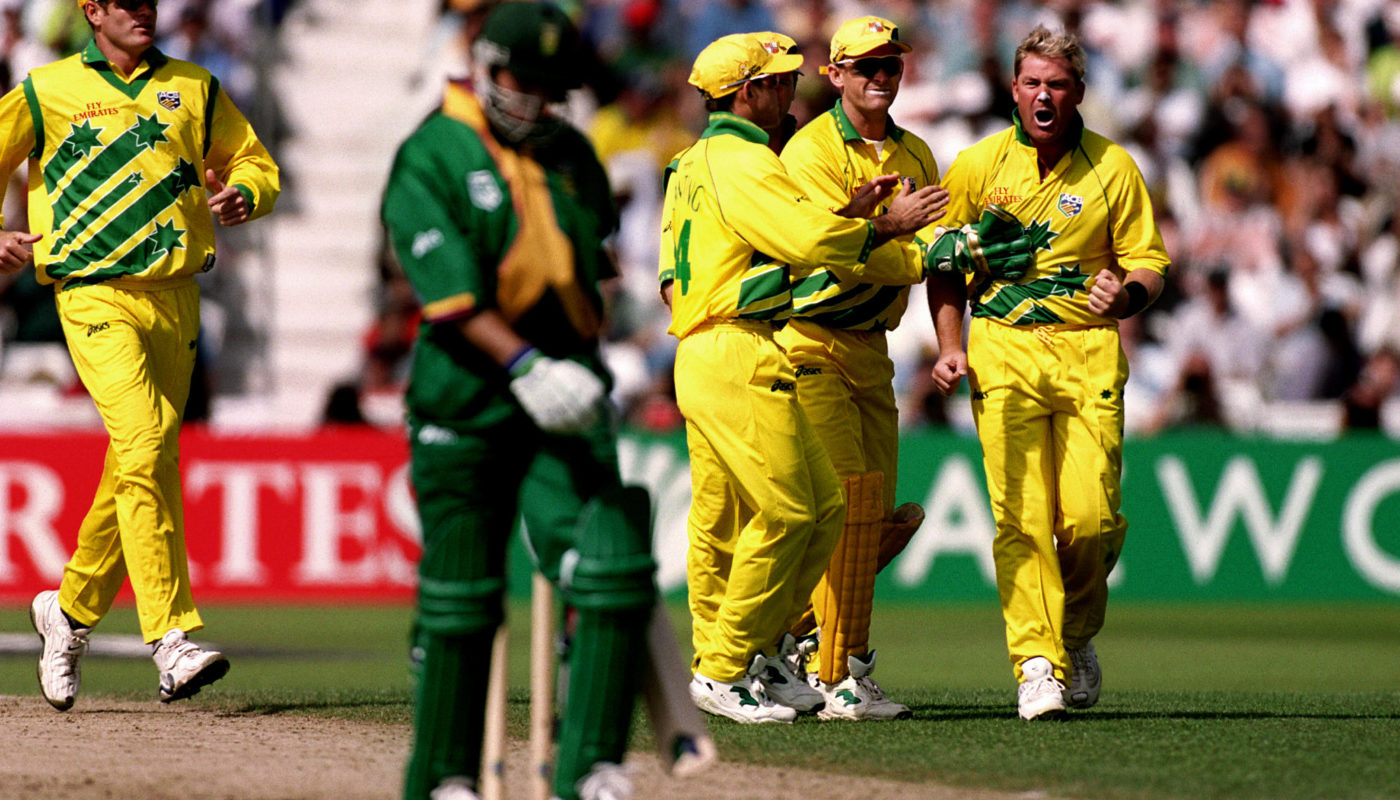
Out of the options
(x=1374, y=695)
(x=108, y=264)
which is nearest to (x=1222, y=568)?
(x=1374, y=695)

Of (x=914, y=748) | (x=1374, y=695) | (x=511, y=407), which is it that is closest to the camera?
(x=511, y=407)

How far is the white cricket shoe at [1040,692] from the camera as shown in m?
7.41

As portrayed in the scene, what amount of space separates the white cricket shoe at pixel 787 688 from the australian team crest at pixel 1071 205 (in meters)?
2.00

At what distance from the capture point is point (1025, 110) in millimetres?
7605

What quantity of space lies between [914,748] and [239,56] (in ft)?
45.3

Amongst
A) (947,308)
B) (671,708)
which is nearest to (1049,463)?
(947,308)

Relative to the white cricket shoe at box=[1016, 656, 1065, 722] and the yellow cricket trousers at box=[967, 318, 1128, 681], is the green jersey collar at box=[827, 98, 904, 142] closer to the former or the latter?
the yellow cricket trousers at box=[967, 318, 1128, 681]

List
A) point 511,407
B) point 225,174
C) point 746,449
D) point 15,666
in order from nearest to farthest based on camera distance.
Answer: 1. point 511,407
2. point 746,449
3. point 225,174
4. point 15,666

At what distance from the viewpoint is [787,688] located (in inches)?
307

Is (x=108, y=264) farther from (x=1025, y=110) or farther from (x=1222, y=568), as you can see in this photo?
(x=1222, y=568)

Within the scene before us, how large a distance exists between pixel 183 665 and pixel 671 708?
3.02 m

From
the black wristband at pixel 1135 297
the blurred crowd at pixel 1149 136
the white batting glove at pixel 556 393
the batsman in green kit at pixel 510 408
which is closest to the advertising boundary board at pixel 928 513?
the blurred crowd at pixel 1149 136

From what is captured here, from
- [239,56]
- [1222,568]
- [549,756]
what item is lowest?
[1222,568]

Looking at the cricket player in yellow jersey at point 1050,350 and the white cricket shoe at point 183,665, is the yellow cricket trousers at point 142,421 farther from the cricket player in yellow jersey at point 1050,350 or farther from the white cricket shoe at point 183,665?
the cricket player in yellow jersey at point 1050,350
